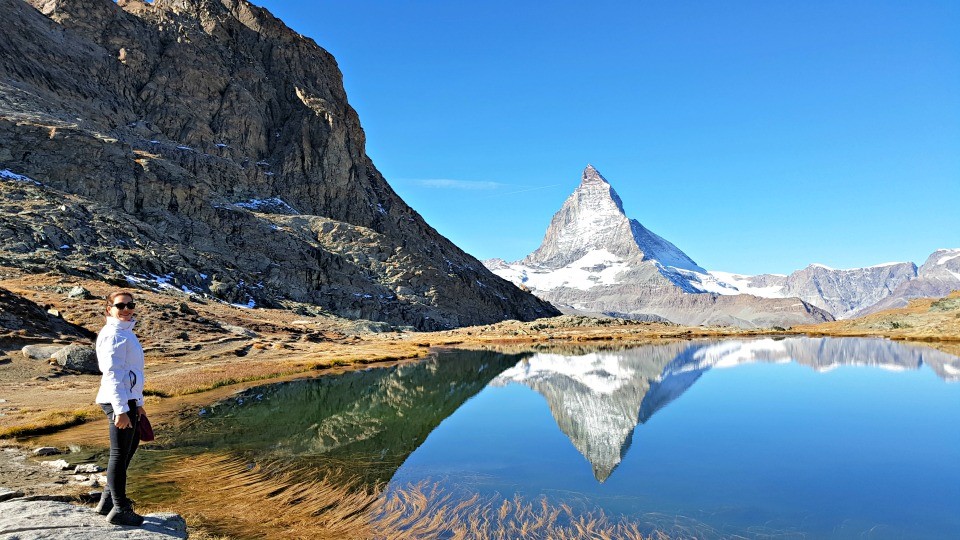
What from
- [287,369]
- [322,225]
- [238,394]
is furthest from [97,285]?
[322,225]

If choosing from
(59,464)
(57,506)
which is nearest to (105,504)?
(57,506)

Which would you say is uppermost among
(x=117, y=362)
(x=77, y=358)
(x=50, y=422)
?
(x=117, y=362)

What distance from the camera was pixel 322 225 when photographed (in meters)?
152

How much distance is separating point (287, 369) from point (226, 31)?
574 feet

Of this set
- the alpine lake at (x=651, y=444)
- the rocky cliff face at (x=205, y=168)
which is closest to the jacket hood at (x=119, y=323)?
the alpine lake at (x=651, y=444)

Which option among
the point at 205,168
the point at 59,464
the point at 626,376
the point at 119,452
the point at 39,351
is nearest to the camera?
the point at 119,452

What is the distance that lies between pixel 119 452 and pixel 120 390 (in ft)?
3.88

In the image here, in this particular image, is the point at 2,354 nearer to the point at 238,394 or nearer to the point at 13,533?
the point at 238,394

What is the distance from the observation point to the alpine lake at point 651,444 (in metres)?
14.8

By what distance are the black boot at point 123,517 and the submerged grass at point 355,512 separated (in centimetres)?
211

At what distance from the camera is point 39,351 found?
36.2 m

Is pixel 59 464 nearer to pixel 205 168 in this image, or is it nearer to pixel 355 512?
pixel 355 512

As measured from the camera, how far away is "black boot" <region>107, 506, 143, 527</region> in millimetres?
9868

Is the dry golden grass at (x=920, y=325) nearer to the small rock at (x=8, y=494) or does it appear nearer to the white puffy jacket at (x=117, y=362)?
the white puffy jacket at (x=117, y=362)
